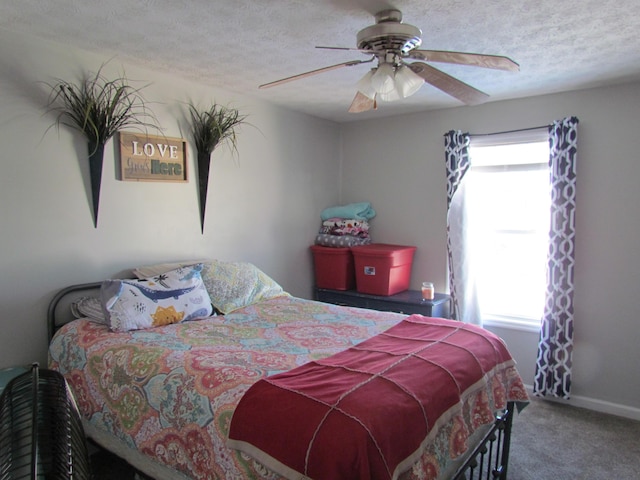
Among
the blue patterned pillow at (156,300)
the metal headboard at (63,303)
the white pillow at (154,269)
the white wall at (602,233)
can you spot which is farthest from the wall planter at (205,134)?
the white wall at (602,233)

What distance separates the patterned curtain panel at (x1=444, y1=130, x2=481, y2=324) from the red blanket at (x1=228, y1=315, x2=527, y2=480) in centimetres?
168

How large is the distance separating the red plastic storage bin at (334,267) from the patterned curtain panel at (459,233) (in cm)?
91

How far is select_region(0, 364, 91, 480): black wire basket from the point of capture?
137 cm

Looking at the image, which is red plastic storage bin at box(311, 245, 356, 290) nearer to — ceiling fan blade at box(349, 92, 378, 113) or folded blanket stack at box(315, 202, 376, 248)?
folded blanket stack at box(315, 202, 376, 248)

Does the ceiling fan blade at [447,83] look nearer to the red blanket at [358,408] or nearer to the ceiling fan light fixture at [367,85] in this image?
the ceiling fan light fixture at [367,85]

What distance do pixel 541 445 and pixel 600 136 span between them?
87.1 inches

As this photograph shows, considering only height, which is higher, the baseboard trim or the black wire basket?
the black wire basket

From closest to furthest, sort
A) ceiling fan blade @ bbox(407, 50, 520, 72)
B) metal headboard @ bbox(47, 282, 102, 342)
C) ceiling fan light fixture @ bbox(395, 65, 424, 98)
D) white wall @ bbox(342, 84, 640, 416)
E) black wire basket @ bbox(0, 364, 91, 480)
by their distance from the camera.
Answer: black wire basket @ bbox(0, 364, 91, 480)
ceiling fan blade @ bbox(407, 50, 520, 72)
ceiling fan light fixture @ bbox(395, 65, 424, 98)
metal headboard @ bbox(47, 282, 102, 342)
white wall @ bbox(342, 84, 640, 416)

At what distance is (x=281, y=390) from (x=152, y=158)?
199 cm

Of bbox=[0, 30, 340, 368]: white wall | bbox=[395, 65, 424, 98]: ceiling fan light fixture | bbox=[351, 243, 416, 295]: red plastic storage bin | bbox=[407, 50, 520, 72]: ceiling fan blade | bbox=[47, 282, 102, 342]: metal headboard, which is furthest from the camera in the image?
bbox=[351, 243, 416, 295]: red plastic storage bin

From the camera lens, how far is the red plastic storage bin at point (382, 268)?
12.6 ft

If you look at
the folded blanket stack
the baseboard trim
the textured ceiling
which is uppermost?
the textured ceiling

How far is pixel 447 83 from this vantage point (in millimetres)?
2168

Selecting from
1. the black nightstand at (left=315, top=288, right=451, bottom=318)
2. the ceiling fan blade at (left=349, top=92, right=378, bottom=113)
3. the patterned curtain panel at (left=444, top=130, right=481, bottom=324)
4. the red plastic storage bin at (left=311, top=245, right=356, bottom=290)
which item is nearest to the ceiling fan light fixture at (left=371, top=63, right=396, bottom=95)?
the ceiling fan blade at (left=349, top=92, right=378, bottom=113)
